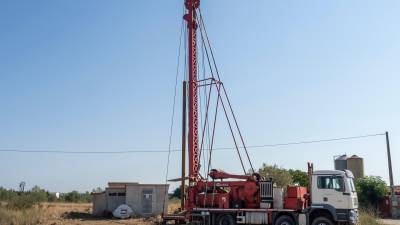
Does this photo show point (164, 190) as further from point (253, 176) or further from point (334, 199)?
point (334, 199)

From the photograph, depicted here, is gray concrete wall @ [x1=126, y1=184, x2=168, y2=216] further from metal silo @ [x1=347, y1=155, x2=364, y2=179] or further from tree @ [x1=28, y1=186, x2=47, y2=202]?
metal silo @ [x1=347, y1=155, x2=364, y2=179]

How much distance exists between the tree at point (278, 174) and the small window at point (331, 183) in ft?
50.0

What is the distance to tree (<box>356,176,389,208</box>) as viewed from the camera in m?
44.9

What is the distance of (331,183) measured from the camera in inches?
949

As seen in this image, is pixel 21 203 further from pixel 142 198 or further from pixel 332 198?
pixel 332 198

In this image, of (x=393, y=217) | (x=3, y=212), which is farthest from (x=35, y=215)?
(x=393, y=217)

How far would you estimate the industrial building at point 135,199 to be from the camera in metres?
39.0

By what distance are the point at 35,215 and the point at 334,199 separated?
66.3 feet

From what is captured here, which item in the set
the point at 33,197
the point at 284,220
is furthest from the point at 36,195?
the point at 284,220

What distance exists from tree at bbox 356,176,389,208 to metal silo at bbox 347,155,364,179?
8.72 metres

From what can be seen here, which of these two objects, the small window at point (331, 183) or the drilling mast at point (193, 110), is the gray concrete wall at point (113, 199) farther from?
the small window at point (331, 183)

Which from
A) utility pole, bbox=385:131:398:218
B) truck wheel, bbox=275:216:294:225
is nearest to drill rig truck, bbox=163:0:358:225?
truck wheel, bbox=275:216:294:225

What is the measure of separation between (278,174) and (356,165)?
15319mm

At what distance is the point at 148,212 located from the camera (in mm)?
38969
